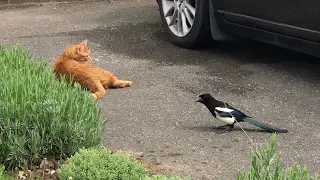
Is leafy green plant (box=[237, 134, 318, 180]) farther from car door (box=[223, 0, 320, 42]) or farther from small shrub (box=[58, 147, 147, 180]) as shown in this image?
car door (box=[223, 0, 320, 42])

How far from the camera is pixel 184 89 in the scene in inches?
199

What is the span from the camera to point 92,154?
3.02 metres

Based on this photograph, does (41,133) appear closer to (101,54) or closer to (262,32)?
(262,32)

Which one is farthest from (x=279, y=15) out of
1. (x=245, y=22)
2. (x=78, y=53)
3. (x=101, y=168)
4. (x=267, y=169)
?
(x=267, y=169)

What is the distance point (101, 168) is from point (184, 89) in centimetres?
222

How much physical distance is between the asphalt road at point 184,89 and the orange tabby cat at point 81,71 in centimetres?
13

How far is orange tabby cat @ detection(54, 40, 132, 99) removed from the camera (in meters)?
4.68

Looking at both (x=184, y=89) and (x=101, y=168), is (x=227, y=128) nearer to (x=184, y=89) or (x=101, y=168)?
(x=184, y=89)

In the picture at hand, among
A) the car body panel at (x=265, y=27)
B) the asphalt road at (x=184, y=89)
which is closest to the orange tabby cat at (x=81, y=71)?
the asphalt road at (x=184, y=89)

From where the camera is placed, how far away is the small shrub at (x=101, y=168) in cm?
289

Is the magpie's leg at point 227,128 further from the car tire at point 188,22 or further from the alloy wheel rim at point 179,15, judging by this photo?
the alloy wheel rim at point 179,15

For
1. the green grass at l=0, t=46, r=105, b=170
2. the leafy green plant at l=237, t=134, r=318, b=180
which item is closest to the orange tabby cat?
the green grass at l=0, t=46, r=105, b=170

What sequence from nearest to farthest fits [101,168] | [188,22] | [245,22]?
[101,168] < [245,22] < [188,22]

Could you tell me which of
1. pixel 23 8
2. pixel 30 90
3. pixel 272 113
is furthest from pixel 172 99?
pixel 23 8
